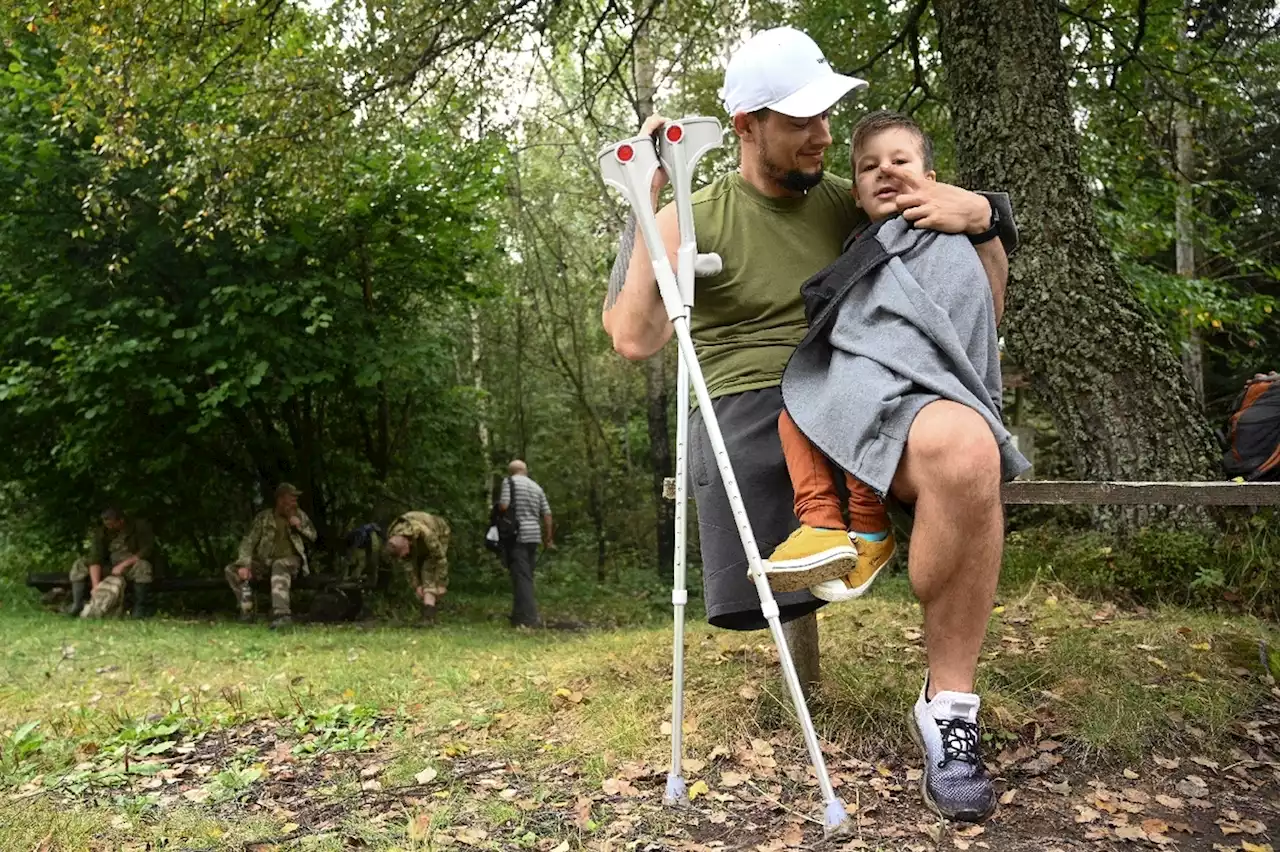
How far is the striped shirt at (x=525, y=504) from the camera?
38.7ft

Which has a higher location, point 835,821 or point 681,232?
point 681,232

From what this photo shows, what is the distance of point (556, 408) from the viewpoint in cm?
1961

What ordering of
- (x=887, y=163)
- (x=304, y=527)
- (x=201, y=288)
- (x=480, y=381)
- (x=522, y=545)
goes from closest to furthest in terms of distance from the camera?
(x=887, y=163) → (x=201, y=288) → (x=304, y=527) → (x=522, y=545) → (x=480, y=381)

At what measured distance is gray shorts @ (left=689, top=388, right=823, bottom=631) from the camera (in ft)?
8.94

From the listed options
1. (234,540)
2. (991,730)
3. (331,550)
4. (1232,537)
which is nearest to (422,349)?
(331,550)

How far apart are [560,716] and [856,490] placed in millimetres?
1705

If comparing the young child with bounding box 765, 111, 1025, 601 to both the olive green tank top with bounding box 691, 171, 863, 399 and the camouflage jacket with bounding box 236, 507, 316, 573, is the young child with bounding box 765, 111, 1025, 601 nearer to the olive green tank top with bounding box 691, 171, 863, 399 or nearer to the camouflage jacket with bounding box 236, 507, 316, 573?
the olive green tank top with bounding box 691, 171, 863, 399

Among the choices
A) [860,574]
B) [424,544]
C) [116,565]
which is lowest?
[116,565]

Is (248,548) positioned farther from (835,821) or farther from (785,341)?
(835,821)

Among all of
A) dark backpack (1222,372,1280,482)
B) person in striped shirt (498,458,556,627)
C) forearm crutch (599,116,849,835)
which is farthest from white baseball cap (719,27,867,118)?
person in striped shirt (498,458,556,627)

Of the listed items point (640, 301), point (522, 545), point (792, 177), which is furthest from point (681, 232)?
point (522, 545)

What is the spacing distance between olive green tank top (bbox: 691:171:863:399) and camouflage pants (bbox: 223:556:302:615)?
8.70 meters

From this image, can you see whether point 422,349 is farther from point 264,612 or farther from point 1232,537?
point 1232,537

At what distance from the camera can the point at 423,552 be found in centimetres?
1131
